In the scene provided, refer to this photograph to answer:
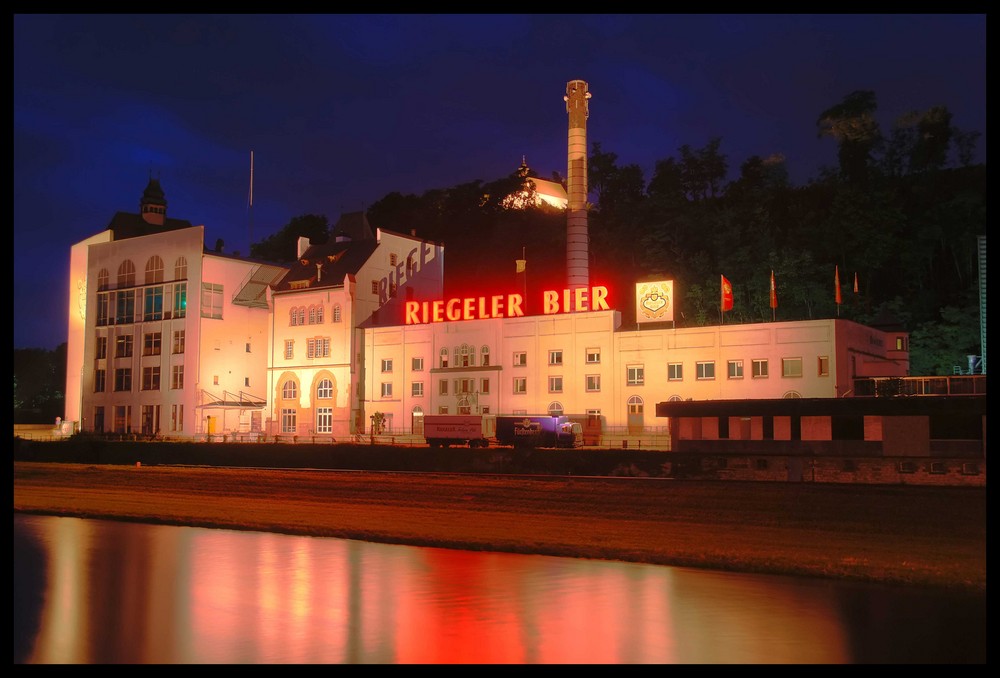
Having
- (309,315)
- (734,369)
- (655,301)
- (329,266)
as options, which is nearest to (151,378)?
(309,315)

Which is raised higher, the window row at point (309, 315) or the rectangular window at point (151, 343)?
the window row at point (309, 315)

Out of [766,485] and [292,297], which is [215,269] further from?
[766,485]

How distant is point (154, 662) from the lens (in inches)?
661

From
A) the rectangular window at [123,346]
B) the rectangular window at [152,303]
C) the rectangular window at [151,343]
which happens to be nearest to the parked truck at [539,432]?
the rectangular window at [151,343]

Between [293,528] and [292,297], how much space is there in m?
54.5

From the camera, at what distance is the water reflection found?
17.5 metres

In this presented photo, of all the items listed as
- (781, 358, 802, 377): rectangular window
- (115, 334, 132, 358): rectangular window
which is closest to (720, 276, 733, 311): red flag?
(781, 358, 802, 377): rectangular window

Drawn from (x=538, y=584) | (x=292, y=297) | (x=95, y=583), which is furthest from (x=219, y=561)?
(x=292, y=297)

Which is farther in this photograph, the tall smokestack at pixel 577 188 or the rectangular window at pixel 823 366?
the tall smokestack at pixel 577 188

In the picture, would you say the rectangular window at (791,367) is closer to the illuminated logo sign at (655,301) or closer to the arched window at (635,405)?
the illuminated logo sign at (655,301)

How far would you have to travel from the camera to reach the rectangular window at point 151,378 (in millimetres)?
90375

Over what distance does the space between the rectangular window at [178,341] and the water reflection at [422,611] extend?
2426 inches

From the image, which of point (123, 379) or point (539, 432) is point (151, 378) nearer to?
point (123, 379)

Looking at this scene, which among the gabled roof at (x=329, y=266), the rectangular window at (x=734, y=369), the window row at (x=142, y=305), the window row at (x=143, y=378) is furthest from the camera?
the window row at (x=142, y=305)
